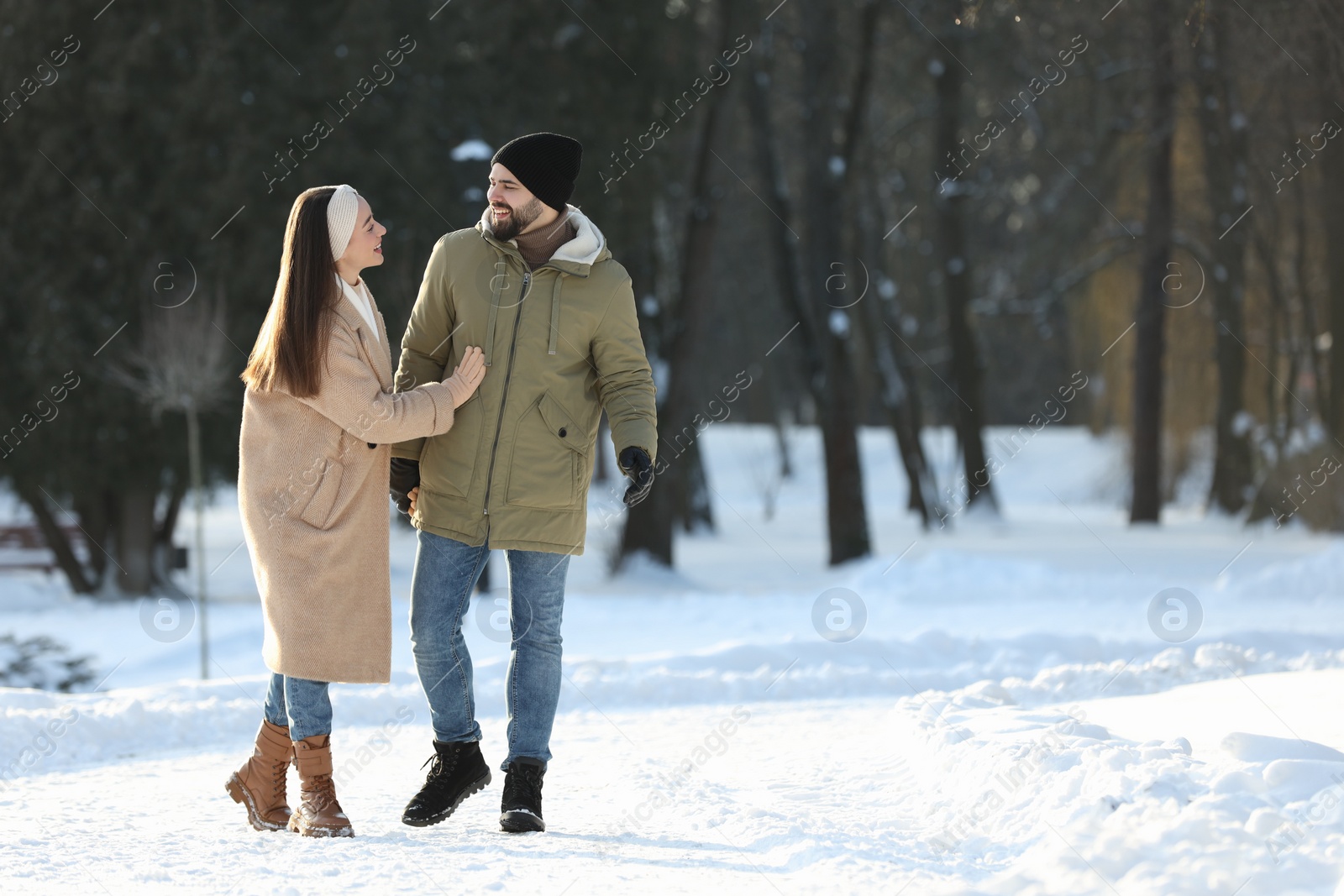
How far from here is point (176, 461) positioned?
15531mm

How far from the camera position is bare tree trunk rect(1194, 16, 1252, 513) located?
1952cm

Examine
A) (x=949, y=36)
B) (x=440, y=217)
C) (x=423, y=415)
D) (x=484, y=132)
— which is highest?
(x=949, y=36)

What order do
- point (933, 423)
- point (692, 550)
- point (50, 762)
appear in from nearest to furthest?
1. point (50, 762)
2. point (692, 550)
3. point (933, 423)

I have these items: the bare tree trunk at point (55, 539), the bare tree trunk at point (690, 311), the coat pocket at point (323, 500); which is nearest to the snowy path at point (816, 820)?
the coat pocket at point (323, 500)

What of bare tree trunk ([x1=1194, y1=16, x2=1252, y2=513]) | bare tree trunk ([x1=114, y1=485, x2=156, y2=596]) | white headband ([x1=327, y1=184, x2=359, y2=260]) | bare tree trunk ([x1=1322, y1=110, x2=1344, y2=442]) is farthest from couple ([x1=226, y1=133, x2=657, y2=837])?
bare tree trunk ([x1=1194, y1=16, x2=1252, y2=513])

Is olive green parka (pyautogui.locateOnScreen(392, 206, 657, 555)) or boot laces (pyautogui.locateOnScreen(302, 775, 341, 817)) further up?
olive green parka (pyautogui.locateOnScreen(392, 206, 657, 555))

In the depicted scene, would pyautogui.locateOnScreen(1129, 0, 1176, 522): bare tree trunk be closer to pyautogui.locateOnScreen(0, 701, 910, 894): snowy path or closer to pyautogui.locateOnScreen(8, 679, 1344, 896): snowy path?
pyautogui.locateOnScreen(8, 679, 1344, 896): snowy path

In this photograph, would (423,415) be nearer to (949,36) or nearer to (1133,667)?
(1133,667)

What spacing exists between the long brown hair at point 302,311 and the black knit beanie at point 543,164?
0.56m

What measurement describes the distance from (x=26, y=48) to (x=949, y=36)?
37.1 feet

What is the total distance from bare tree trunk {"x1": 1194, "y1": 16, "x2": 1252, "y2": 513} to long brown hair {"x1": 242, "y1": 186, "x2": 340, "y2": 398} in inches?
620

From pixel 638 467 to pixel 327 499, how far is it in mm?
910

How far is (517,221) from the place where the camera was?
4473 mm

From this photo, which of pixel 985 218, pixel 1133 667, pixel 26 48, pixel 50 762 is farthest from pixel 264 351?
pixel 985 218
